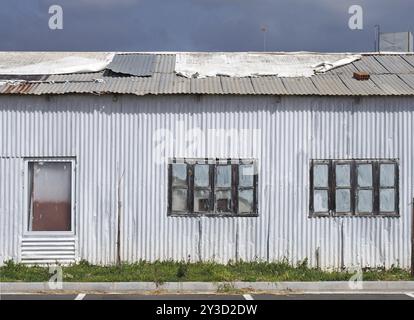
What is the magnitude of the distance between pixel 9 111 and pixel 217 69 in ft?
16.6

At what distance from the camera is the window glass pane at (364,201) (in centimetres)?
1891

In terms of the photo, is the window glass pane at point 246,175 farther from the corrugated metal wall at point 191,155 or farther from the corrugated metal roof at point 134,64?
the corrugated metal roof at point 134,64

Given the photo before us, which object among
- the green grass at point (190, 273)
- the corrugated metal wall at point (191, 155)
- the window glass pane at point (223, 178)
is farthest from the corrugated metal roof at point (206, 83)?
the green grass at point (190, 273)

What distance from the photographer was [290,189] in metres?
18.9

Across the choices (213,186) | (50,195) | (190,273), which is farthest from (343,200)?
(50,195)

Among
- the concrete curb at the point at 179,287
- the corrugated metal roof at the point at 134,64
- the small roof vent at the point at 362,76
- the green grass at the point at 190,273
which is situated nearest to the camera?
the concrete curb at the point at 179,287

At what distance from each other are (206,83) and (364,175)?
4083 mm

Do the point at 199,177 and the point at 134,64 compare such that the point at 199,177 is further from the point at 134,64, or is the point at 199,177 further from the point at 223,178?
the point at 134,64

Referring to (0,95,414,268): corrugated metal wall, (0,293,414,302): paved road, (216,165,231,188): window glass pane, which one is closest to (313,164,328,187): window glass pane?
(0,95,414,268): corrugated metal wall

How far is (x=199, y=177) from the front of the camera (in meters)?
18.8

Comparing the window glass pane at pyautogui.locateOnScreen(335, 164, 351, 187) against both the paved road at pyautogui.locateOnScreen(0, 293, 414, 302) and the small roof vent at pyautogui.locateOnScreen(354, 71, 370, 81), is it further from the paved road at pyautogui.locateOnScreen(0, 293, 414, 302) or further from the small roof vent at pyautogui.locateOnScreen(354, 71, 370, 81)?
the paved road at pyautogui.locateOnScreen(0, 293, 414, 302)

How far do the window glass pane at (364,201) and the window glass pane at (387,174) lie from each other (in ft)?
1.29

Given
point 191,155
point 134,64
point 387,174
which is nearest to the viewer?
point 191,155
